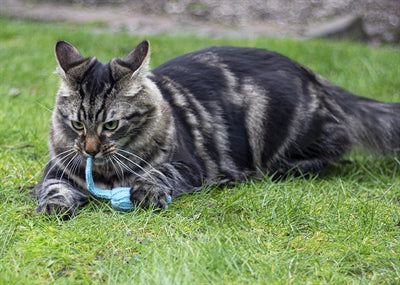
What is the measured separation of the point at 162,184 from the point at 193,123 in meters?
0.72

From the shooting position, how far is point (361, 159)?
496 centimetres

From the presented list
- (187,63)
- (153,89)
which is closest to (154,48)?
(187,63)

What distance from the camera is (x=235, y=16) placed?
13.0 m

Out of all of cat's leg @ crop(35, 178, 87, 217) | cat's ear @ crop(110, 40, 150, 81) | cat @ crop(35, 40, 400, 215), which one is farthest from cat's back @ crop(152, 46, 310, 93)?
cat's leg @ crop(35, 178, 87, 217)

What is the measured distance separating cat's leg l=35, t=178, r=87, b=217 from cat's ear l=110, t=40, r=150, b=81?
0.76 metres

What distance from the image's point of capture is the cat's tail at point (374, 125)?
4.68 metres

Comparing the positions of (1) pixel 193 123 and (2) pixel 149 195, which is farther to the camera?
(1) pixel 193 123

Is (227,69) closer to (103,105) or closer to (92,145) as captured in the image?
(103,105)

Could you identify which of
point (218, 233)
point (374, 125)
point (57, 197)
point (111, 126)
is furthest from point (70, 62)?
point (374, 125)

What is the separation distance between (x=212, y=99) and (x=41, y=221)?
166 centimetres

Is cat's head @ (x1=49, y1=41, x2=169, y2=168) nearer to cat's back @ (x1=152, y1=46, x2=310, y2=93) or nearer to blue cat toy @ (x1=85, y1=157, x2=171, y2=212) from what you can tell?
blue cat toy @ (x1=85, y1=157, x2=171, y2=212)

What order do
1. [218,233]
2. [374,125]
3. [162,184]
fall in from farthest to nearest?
[374,125] → [162,184] → [218,233]

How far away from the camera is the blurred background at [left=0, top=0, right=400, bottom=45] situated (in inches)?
397

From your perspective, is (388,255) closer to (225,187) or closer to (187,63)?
(225,187)
